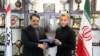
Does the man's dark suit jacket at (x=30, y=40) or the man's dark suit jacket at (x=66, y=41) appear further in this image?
the man's dark suit jacket at (x=30, y=40)

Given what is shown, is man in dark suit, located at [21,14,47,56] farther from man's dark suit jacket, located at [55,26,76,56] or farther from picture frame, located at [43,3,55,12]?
picture frame, located at [43,3,55,12]

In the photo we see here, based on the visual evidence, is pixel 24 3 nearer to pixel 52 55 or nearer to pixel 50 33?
pixel 50 33

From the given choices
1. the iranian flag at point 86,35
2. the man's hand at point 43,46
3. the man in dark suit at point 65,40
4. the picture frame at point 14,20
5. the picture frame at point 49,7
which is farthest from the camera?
the picture frame at point 14,20

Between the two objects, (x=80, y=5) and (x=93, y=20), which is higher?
(x=80, y=5)

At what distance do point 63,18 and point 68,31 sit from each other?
20 centimetres

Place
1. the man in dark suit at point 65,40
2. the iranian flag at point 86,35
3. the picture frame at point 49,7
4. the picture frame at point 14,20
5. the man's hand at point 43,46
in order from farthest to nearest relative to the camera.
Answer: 1. the picture frame at point 14,20
2. the picture frame at point 49,7
3. the iranian flag at point 86,35
4. the man's hand at point 43,46
5. the man in dark suit at point 65,40

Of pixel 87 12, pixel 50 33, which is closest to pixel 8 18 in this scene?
pixel 50 33

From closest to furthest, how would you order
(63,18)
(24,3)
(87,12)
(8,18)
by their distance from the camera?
(63,18)
(87,12)
(8,18)
(24,3)

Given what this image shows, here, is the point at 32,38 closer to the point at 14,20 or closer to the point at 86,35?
the point at 86,35

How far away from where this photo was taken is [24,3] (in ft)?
14.3

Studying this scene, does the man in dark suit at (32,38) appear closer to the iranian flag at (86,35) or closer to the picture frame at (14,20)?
the iranian flag at (86,35)

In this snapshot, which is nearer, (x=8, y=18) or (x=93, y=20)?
(x=8, y=18)

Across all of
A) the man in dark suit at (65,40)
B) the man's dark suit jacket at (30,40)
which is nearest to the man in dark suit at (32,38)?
the man's dark suit jacket at (30,40)

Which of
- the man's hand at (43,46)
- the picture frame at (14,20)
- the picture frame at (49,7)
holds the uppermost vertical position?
the picture frame at (49,7)
